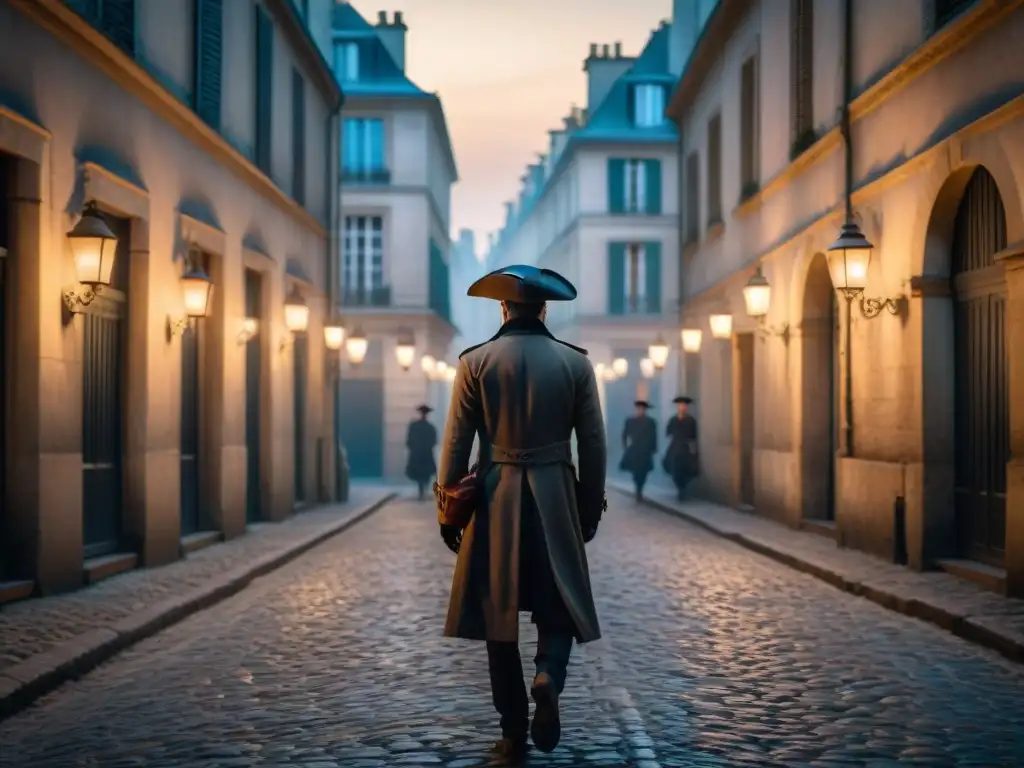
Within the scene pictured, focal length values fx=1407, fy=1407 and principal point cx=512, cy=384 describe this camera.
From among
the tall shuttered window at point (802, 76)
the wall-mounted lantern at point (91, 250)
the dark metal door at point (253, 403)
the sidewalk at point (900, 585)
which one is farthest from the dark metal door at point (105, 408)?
the tall shuttered window at point (802, 76)

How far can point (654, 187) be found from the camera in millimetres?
43656

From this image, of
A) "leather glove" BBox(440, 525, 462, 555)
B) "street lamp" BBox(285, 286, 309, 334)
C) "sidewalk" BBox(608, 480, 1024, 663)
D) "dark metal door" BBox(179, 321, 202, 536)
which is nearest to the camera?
"leather glove" BBox(440, 525, 462, 555)

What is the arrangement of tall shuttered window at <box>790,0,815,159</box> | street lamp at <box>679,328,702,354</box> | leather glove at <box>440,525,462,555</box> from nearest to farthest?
1. leather glove at <box>440,525,462,555</box>
2. tall shuttered window at <box>790,0,815,159</box>
3. street lamp at <box>679,328,702,354</box>

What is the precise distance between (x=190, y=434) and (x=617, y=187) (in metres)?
30.5

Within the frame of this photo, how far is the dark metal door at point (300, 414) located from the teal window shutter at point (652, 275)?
76.2ft

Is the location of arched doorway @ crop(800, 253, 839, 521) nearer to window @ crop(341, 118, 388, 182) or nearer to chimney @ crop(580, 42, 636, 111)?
window @ crop(341, 118, 388, 182)

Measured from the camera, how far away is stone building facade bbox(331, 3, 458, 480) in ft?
118

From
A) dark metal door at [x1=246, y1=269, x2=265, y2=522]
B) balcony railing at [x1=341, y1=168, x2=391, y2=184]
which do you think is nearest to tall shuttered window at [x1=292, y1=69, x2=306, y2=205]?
dark metal door at [x1=246, y1=269, x2=265, y2=522]

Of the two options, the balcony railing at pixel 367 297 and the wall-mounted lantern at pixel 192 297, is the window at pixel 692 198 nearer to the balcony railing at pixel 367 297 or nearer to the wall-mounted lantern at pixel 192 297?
the balcony railing at pixel 367 297

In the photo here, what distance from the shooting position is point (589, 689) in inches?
271

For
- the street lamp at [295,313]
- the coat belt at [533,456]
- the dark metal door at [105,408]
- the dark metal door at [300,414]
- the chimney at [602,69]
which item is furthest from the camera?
the chimney at [602,69]

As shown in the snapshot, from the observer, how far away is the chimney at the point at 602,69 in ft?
156

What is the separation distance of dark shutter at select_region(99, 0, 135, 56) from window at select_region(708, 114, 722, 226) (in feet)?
39.6

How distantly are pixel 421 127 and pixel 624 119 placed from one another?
943cm
